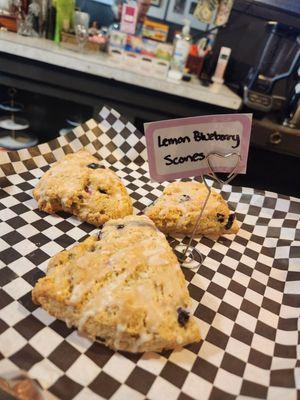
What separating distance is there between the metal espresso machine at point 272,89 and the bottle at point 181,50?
1.75ft

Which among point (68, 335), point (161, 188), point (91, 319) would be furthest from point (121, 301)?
point (161, 188)

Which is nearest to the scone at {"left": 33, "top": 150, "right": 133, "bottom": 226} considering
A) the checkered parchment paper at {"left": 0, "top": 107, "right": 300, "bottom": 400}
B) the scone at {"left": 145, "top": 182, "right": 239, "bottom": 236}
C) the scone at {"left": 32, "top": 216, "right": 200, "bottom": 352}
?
the checkered parchment paper at {"left": 0, "top": 107, "right": 300, "bottom": 400}

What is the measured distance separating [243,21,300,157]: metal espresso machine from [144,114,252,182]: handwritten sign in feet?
3.59

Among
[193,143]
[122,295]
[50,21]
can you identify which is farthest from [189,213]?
[50,21]

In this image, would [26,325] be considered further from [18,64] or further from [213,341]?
[18,64]

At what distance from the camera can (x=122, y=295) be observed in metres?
0.96

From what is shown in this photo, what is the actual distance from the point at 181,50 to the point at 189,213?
156 centimetres

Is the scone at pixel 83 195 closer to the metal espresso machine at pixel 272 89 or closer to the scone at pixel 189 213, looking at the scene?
the scone at pixel 189 213

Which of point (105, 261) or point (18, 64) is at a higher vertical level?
point (18, 64)

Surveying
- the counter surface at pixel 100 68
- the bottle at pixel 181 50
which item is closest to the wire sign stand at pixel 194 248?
the counter surface at pixel 100 68

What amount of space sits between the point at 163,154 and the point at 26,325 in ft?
2.44

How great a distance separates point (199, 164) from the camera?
49.8 inches

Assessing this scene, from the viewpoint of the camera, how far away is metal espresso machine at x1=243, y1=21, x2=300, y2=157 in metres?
2.21

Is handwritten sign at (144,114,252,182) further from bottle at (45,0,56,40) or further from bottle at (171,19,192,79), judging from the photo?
bottle at (45,0,56,40)
